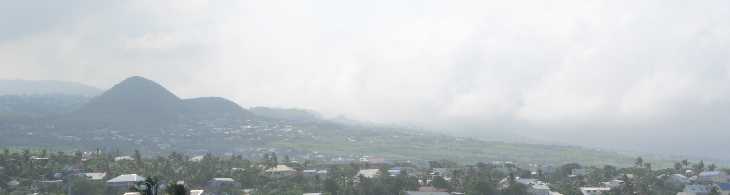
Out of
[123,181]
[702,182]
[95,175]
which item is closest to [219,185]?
[123,181]

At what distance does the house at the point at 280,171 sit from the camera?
113m

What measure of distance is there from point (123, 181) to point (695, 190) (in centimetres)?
7802

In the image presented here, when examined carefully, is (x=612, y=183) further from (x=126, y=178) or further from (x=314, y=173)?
(x=126, y=178)

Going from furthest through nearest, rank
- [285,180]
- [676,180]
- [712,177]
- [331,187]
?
[712,177] < [676,180] < [285,180] < [331,187]

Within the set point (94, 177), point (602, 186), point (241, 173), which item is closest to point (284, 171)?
point (241, 173)

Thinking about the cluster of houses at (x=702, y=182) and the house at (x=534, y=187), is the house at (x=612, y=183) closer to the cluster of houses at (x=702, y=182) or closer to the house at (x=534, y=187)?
the cluster of houses at (x=702, y=182)

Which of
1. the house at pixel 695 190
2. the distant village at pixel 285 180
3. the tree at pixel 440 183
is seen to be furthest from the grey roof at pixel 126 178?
the house at pixel 695 190

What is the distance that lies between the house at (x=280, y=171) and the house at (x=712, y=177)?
63.3m

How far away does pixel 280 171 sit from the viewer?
116438 mm

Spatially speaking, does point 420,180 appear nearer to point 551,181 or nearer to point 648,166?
point 551,181

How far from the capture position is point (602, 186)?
4579 inches

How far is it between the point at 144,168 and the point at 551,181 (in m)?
60.6

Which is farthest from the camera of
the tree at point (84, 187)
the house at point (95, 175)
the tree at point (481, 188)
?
the house at point (95, 175)

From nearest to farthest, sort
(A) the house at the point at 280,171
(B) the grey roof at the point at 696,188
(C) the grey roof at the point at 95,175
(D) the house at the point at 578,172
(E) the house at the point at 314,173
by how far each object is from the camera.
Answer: (C) the grey roof at the point at 95,175, (B) the grey roof at the point at 696,188, (A) the house at the point at 280,171, (E) the house at the point at 314,173, (D) the house at the point at 578,172
